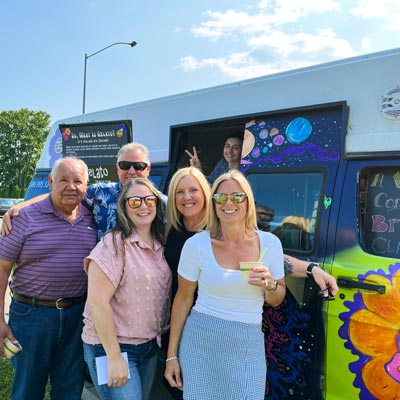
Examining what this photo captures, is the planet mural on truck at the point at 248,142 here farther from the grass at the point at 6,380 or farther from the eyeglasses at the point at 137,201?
the grass at the point at 6,380

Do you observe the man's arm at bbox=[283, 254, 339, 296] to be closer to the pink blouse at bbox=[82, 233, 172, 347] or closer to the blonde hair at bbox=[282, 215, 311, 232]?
the blonde hair at bbox=[282, 215, 311, 232]

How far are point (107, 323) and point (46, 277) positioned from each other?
0.73 meters

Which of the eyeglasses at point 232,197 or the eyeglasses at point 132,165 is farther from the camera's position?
the eyeglasses at point 132,165

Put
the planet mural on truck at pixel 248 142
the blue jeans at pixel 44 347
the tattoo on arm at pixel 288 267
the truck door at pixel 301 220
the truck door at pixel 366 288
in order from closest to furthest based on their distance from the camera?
the truck door at pixel 366 288 → the tattoo on arm at pixel 288 267 → the truck door at pixel 301 220 → the blue jeans at pixel 44 347 → the planet mural on truck at pixel 248 142

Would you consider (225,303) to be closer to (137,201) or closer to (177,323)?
(177,323)

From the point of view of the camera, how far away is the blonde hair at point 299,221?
2.44m

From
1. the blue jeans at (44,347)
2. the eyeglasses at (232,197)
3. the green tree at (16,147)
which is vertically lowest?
the blue jeans at (44,347)

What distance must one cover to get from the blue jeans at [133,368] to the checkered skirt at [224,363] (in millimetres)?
285

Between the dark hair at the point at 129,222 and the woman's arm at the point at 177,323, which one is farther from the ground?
the dark hair at the point at 129,222

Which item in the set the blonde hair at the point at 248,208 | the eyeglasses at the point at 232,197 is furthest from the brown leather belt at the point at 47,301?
the eyeglasses at the point at 232,197

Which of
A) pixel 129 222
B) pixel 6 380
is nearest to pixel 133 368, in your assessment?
pixel 129 222

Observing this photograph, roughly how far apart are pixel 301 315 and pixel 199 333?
80 centimetres

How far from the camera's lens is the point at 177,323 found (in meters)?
1.91

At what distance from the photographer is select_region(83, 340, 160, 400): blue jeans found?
187cm
